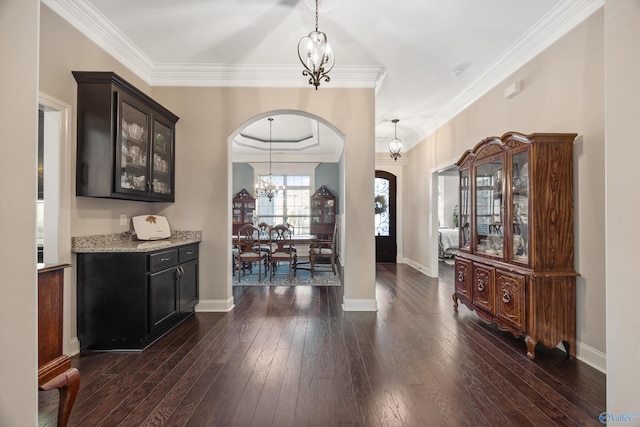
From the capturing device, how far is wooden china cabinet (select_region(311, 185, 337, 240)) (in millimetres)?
8023

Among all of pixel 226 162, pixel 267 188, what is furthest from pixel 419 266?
pixel 226 162

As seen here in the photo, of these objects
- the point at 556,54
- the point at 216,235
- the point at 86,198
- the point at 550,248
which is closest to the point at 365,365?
the point at 550,248

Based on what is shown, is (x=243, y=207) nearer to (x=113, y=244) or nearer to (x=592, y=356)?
(x=113, y=244)

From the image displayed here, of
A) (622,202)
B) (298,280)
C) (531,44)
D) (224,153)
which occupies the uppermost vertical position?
(531,44)

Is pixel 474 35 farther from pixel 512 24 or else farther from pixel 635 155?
pixel 635 155

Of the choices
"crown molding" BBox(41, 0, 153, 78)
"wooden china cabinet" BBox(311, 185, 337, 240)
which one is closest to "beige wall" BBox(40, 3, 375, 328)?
"crown molding" BBox(41, 0, 153, 78)

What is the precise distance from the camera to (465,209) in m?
3.70

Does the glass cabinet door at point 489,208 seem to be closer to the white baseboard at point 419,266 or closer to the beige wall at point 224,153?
the beige wall at point 224,153

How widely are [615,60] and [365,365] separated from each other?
2397 millimetres

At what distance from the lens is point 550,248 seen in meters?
2.51

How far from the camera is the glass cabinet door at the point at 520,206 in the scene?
262cm

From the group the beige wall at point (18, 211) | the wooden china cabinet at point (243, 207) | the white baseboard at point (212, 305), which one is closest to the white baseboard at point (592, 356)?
the beige wall at point (18, 211)

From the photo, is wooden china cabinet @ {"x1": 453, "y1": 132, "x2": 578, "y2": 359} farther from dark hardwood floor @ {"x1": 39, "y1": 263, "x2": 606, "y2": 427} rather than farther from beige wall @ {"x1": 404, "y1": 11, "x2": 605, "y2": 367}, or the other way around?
dark hardwood floor @ {"x1": 39, "y1": 263, "x2": 606, "y2": 427}

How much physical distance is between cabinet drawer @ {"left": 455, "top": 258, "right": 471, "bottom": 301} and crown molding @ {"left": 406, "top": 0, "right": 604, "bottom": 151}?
223 cm
